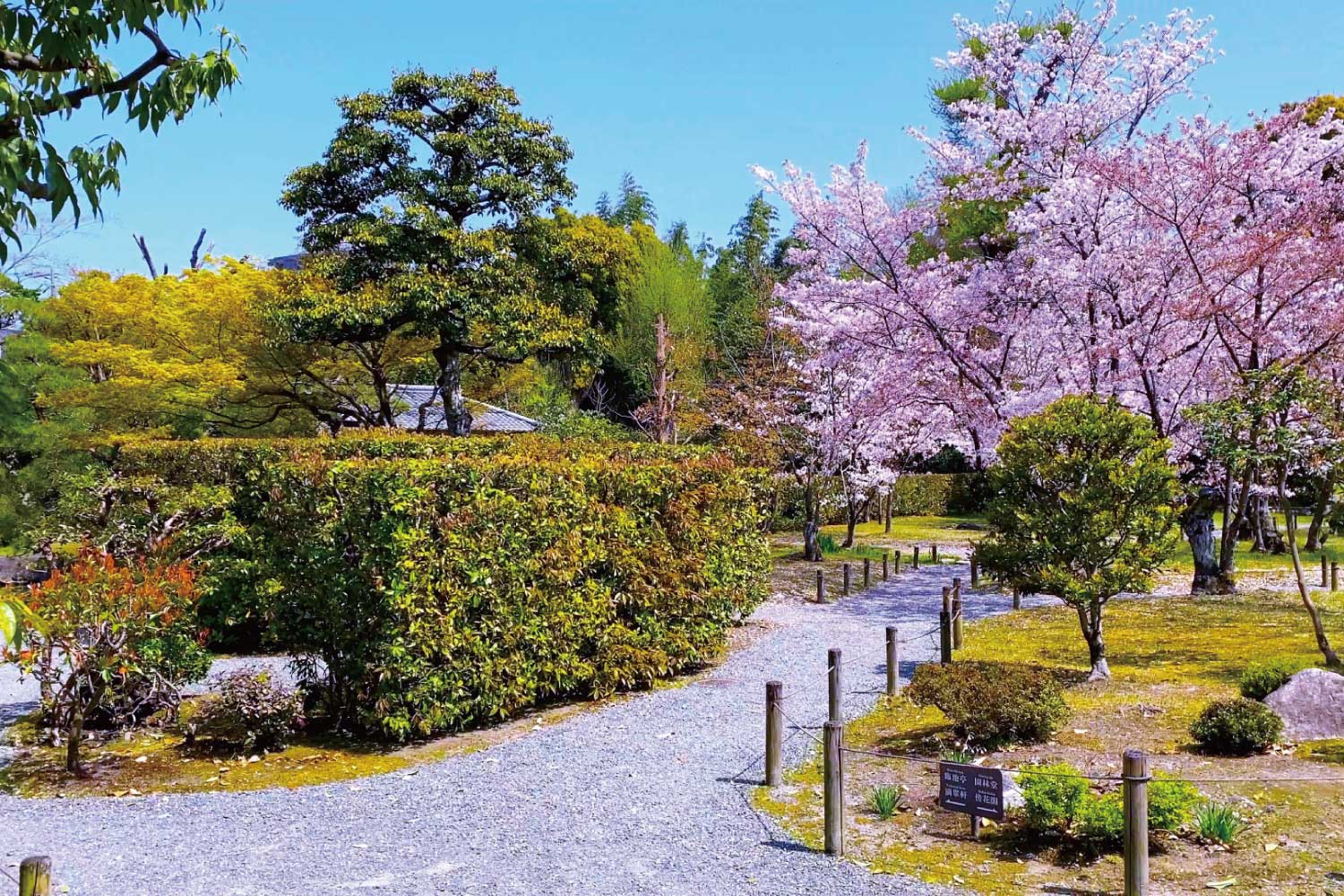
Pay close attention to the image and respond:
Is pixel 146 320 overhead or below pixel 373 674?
overhead

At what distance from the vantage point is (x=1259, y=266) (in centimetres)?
1317

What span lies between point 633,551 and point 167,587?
4.21 m

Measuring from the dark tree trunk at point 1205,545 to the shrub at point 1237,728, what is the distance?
9732mm

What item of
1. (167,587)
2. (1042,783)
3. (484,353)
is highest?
(484,353)

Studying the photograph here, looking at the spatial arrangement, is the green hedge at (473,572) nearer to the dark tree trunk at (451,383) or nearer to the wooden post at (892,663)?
the wooden post at (892,663)

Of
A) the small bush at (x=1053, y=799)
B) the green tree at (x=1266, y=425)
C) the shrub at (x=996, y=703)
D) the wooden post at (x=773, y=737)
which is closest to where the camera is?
the small bush at (x=1053, y=799)

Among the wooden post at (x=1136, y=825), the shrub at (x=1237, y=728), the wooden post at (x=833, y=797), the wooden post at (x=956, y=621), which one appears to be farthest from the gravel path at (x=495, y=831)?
the wooden post at (x=956, y=621)

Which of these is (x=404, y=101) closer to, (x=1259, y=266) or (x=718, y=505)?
(x=718, y=505)

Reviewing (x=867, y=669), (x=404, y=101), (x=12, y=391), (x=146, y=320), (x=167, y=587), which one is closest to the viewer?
(x=167, y=587)

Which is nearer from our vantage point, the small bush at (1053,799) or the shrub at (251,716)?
the small bush at (1053,799)

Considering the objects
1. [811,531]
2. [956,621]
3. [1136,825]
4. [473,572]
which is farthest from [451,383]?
[1136,825]

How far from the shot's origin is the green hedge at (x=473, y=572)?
7168 mm

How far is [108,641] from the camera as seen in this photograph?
6652 millimetres

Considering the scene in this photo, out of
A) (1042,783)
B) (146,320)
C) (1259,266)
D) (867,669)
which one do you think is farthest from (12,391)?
(1259,266)
